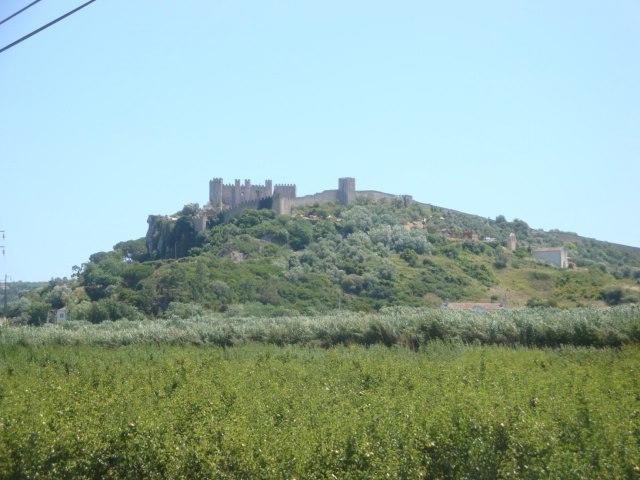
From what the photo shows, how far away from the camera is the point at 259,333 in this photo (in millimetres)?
28516

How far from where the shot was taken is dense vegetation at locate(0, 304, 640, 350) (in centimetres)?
2248

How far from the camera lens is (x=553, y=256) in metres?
71.8

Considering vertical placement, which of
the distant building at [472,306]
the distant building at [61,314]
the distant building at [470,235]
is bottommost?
the distant building at [61,314]

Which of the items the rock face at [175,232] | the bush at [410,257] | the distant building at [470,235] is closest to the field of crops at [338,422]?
the bush at [410,257]

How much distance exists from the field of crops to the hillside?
2717 centimetres

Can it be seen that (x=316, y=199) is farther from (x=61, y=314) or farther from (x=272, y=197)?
(x=61, y=314)

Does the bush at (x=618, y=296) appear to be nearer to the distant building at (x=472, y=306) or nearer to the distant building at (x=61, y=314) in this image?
the distant building at (x=472, y=306)

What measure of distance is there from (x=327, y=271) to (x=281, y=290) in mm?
8844

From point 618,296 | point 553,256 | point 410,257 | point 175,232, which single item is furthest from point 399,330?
point 175,232

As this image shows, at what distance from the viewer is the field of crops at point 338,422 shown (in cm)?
862

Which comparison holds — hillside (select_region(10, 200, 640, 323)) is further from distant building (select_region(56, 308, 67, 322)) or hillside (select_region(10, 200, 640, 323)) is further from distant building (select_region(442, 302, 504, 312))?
distant building (select_region(442, 302, 504, 312))

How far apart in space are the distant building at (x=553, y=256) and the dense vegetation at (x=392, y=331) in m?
41.7

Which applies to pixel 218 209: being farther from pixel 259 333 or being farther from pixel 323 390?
pixel 323 390

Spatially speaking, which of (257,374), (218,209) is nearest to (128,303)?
(257,374)
